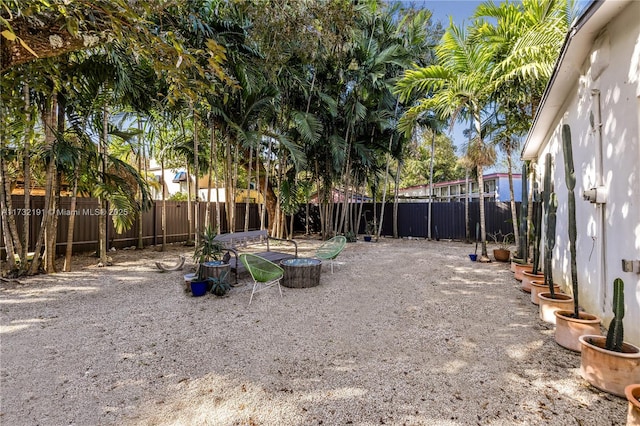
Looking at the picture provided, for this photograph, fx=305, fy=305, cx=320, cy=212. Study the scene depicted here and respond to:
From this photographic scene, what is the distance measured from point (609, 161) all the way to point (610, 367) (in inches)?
83.8

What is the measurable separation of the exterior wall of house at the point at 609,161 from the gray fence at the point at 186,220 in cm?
540

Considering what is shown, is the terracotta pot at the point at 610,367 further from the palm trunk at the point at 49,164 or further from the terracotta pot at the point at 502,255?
Result: the palm trunk at the point at 49,164

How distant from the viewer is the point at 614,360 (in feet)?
7.15

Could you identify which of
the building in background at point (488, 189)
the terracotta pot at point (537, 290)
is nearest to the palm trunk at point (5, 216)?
the terracotta pot at point (537, 290)

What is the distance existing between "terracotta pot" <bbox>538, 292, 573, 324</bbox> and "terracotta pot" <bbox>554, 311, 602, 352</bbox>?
0.43 meters

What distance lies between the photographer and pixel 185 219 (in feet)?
36.3

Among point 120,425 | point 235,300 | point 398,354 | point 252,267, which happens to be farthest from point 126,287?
point 398,354

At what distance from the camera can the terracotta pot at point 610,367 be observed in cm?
213

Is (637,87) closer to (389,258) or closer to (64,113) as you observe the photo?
(389,258)

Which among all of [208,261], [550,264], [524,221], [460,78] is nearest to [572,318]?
[550,264]

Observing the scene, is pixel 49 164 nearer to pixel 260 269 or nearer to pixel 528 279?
pixel 260 269

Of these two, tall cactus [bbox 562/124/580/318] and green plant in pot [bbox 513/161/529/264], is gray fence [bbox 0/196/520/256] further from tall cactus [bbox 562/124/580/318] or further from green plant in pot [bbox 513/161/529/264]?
tall cactus [bbox 562/124/580/318]

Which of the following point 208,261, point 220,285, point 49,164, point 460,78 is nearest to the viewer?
point 220,285

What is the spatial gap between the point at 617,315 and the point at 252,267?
382 cm
